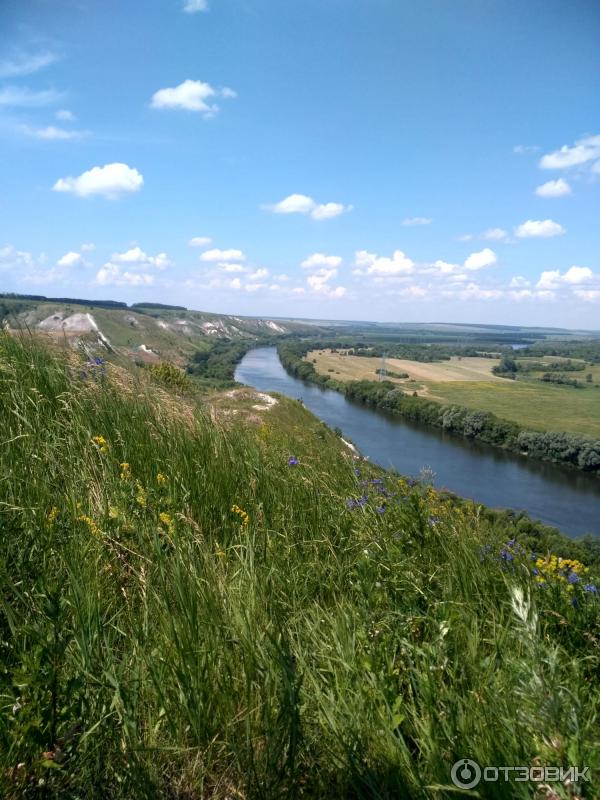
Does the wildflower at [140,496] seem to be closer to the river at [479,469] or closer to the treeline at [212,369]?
the treeline at [212,369]

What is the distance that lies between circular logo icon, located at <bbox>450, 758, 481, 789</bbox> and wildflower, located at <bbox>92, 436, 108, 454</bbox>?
2.40 metres

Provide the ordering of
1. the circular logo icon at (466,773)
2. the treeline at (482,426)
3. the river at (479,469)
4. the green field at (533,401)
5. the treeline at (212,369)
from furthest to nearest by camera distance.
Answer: the green field at (533,401) → the treeline at (482,426) → the river at (479,469) → the treeline at (212,369) → the circular logo icon at (466,773)

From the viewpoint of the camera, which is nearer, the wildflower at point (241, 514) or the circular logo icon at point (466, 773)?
the circular logo icon at point (466, 773)

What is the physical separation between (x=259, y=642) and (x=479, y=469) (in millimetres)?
44346

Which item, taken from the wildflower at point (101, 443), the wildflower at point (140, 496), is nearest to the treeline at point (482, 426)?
the wildflower at point (101, 443)

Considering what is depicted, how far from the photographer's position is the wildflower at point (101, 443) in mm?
2973

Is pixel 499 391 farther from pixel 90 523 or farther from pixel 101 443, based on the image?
pixel 90 523

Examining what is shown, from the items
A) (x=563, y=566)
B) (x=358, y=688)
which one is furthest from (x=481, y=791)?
(x=563, y=566)

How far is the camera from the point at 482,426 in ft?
182

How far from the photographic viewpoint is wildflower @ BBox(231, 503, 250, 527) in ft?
8.92

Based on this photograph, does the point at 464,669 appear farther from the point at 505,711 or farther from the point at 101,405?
the point at 101,405

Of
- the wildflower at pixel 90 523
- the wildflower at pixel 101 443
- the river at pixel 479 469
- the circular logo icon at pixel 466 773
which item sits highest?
the wildflower at pixel 101 443
